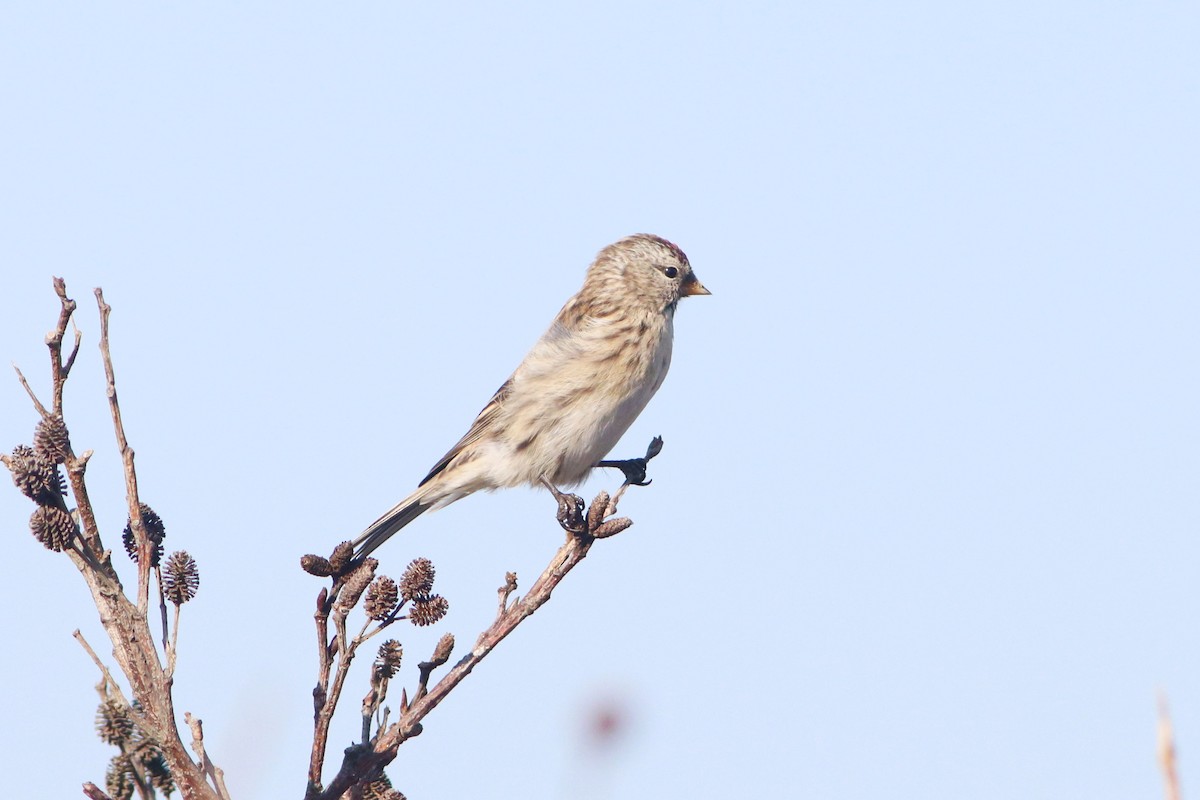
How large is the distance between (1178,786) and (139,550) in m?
2.31

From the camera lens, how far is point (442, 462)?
6758 millimetres

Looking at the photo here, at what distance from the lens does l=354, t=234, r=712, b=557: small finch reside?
6539 millimetres

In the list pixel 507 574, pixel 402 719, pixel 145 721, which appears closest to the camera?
pixel 145 721

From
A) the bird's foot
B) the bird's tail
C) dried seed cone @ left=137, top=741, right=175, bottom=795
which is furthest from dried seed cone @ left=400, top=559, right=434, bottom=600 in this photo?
the bird's tail

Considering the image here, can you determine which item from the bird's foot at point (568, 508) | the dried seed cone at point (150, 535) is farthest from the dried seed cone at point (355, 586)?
the bird's foot at point (568, 508)

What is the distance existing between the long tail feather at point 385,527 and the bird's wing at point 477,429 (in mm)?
394

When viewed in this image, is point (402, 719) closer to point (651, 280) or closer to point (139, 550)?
point (139, 550)

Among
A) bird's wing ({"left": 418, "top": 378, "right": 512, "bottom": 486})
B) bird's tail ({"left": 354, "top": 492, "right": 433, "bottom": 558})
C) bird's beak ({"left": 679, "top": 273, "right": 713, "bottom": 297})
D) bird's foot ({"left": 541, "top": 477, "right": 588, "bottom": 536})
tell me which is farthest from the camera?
bird's beak ({"left": 679, "top": 273, "right": 713, "bottom": 297})

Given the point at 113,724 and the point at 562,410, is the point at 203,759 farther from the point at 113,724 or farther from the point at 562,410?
the point at 562,410

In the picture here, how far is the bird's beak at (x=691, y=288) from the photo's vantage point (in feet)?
24.5

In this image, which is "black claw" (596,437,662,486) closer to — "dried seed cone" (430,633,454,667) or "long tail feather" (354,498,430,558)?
"long tail feather" (354,498,430,558)

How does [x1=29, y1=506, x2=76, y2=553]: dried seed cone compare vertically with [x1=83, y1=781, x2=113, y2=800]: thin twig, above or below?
above

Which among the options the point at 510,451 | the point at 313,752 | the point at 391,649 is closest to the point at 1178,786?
the point at 313,752

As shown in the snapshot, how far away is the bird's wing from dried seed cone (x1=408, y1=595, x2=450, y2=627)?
3.28 metres
